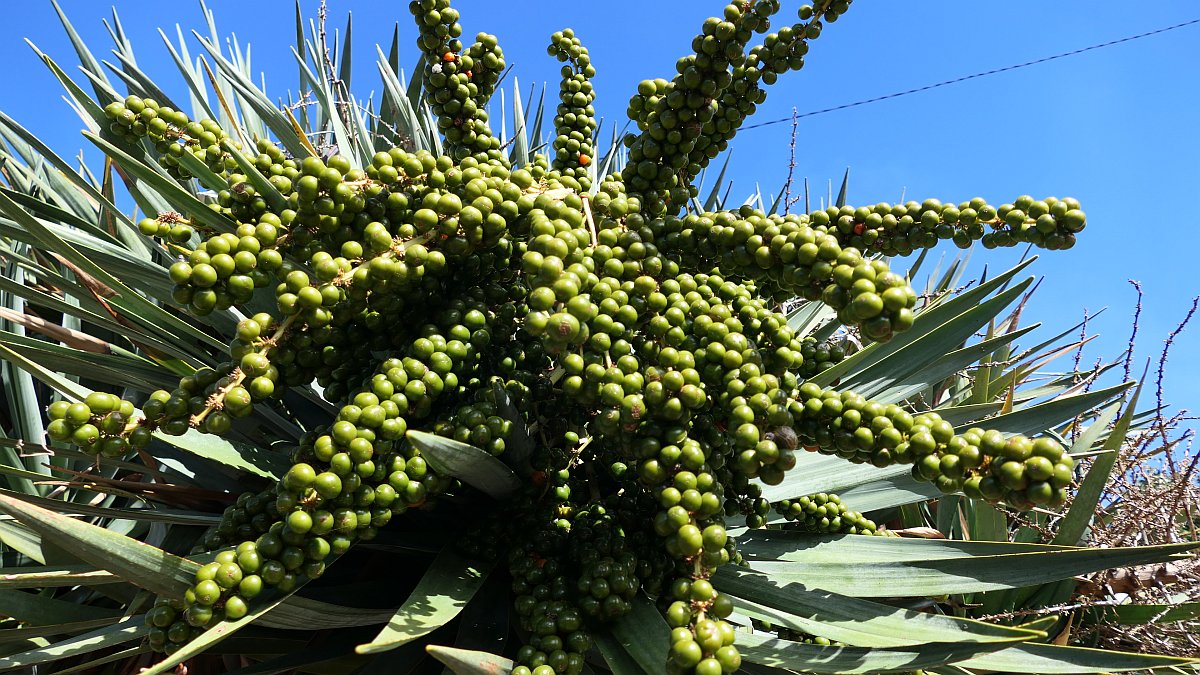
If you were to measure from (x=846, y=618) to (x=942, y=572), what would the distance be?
0.74 feet

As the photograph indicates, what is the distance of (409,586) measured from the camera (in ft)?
5.29

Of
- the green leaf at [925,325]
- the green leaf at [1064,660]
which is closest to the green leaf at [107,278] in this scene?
the green leaf at [925,325]

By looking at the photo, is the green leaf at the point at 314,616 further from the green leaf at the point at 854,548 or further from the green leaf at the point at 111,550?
the green leaf at the point at 854,548

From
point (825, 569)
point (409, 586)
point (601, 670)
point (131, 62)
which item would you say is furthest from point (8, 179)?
point (825, 569)

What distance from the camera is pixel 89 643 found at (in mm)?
1258

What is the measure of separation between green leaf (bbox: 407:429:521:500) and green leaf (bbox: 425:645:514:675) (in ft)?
0.76

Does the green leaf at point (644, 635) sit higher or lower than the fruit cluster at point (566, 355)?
lower

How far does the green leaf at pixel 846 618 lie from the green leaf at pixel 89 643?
94 centimetres

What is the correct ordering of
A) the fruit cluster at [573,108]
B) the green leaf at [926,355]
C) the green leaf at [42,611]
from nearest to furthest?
the green leaf at [42,611] → the fruit cluster at [573,108] → the green leaf at [926,355]

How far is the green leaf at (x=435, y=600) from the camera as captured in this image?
1.09 metres

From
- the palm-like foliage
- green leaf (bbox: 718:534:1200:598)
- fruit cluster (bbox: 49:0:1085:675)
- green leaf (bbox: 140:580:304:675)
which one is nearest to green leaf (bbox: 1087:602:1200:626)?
the palm-like foliage

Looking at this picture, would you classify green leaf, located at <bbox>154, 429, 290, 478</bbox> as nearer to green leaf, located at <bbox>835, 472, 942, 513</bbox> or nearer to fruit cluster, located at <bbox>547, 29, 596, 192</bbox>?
fruit cluster, located at <bbox>547, 29, 596, 192</bbox>

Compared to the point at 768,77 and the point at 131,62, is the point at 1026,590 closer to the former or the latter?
the point at 768,77

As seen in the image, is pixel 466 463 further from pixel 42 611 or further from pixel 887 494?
pixel 887 494
